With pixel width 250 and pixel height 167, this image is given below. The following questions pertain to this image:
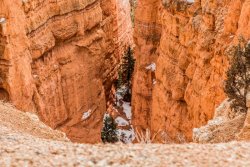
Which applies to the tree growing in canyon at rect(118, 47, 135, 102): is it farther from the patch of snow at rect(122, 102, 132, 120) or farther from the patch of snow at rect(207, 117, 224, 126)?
the patch of snow at rect(207, 117, 224, 126)

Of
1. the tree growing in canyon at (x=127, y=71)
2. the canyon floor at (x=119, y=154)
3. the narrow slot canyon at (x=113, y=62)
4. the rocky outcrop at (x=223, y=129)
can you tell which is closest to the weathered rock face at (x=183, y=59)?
the narrow slot canyon at (x=113, y=62)

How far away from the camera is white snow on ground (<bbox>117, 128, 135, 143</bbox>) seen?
39906 mm

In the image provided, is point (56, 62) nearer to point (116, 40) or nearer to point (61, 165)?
point (116, 40)

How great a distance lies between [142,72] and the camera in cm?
3850

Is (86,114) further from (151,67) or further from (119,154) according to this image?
(119,154)

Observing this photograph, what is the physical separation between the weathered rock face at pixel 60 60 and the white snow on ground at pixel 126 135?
224 centimetres

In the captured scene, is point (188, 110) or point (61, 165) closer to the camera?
point (61, 165)

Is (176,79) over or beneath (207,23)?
beneath

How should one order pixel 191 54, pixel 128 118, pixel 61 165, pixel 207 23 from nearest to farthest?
pixel 61 165
pixel 207 23
pixel 191 54
pixel 128 118

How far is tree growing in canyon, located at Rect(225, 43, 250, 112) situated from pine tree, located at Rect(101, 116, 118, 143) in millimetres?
20898

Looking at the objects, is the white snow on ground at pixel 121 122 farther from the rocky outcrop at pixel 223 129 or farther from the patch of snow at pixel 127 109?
the rocky outcrop at pixel 223 129

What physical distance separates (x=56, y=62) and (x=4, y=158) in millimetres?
26284

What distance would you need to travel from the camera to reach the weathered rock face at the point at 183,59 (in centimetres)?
2422

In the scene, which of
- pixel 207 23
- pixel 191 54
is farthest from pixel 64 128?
pixel 207 23
